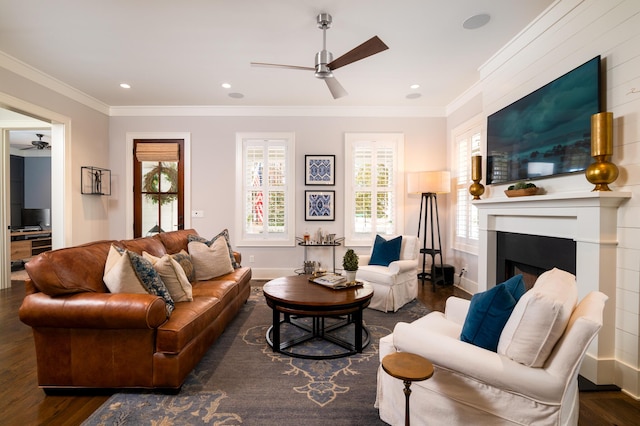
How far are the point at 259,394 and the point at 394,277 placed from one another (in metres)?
2.05

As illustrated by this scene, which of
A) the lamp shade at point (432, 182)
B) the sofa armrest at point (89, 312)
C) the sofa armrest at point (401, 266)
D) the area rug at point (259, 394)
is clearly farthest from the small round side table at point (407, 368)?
the lamp shade at point (432, 182)

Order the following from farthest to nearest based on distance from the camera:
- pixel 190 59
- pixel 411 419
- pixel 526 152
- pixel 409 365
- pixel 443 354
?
pixel 190 59
pixel 526 152
pixel 411 419
pixel 443 354
pixel 409 365

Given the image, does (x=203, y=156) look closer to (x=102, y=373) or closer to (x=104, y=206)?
(x=104, y=206)

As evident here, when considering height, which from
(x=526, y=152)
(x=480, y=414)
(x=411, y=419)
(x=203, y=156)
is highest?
(x=203, y=156)

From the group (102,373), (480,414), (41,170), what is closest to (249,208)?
(102,373)

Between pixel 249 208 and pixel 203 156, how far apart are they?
3.92 feet

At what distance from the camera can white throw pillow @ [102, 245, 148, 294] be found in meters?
2.02

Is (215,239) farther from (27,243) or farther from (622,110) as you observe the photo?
(27,243)

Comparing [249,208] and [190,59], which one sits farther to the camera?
[249,208]

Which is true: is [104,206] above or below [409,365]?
above

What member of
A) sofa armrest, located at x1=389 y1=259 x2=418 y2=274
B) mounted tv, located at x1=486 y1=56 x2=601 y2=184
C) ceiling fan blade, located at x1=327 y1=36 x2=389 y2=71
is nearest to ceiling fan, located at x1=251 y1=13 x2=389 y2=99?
ceiling fan blade, located at x1=327 y1=36 x2=389 y2=71

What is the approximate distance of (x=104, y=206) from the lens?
5000 mm

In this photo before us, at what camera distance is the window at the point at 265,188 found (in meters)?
5.03

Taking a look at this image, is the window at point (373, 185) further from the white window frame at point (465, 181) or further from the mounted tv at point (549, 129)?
the mounted tv at point (549, 129)
